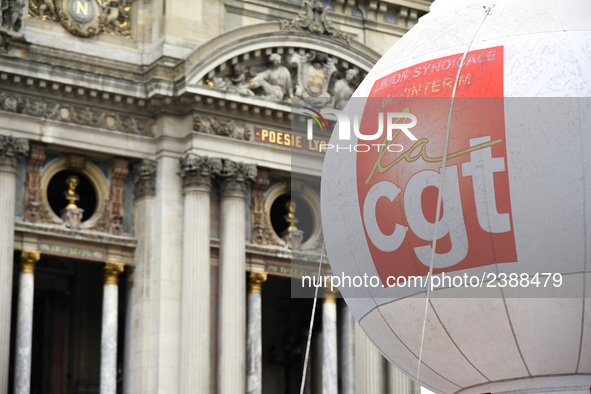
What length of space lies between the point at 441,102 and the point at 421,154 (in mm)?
747

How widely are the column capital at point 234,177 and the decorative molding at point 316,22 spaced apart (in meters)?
3.83

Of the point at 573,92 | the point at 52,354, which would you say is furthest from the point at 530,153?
the point at 52,354

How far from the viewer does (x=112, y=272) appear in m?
34.1

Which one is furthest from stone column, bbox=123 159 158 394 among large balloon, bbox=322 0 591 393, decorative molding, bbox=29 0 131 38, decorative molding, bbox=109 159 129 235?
large balloon, bbox=322 0 591 393

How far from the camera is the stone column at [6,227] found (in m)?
31.7

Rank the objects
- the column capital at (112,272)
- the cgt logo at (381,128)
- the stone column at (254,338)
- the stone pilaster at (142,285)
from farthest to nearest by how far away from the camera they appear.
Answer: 1. the stone column at (254,338)
2. the column capital at (112,272)
3. the stone pilaster at (142,285)
4. the cgt logo at (381,128)

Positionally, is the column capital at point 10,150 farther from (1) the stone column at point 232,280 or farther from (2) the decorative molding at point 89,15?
(1) the stone column at point 232,280

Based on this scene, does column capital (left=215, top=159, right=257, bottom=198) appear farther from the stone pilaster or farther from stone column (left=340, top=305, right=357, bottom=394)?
stone column (left=340, top=305, right=357, bottom=394)

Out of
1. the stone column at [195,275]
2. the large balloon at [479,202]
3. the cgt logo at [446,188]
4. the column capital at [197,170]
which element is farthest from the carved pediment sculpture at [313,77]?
the cgt logo at [446,188]

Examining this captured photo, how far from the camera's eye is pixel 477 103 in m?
19.3

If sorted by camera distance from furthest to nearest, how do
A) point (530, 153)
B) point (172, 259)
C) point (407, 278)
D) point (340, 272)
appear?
point (172, 259) → point (340, 272) → point (407, 278) → point (530, 153)

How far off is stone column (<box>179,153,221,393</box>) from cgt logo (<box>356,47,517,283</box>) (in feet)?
45.3

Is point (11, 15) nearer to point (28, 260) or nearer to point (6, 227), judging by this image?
point (6, 227)

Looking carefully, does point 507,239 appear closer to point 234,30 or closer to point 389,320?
point 389,320
